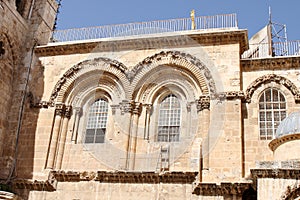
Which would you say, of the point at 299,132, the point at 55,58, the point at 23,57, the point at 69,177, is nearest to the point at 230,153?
the point at 299,132

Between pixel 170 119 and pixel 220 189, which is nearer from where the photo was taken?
pixel 220 189

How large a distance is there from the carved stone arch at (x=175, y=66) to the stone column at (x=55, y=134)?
9.90 ft

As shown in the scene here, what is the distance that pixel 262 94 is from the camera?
15.6 metres

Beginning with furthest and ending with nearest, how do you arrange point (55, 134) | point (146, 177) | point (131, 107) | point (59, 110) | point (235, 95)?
point (59, 110) < point (55, 134) < point (131, 107) < point (235, 95) < point (146, 177)

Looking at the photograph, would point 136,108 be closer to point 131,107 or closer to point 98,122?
point 131,107

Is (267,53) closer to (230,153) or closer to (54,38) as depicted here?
(230,153)

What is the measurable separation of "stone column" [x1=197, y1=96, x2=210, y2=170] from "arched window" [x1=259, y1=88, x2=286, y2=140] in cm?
187

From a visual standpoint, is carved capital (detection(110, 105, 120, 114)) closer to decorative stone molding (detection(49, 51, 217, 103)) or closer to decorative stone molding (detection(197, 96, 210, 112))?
decorative stone molding (detection(49, 51, 217, 103))

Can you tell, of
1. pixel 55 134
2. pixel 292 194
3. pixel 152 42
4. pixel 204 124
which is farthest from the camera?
pixel 152 42

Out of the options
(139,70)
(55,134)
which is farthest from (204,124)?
(55,134)

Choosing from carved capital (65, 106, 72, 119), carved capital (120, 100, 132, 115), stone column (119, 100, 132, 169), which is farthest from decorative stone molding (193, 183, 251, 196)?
carved capital (65, 106, 72, 119)

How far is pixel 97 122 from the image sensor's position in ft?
55.2

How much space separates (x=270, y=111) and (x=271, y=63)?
1.85 metres

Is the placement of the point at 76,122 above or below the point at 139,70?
below
